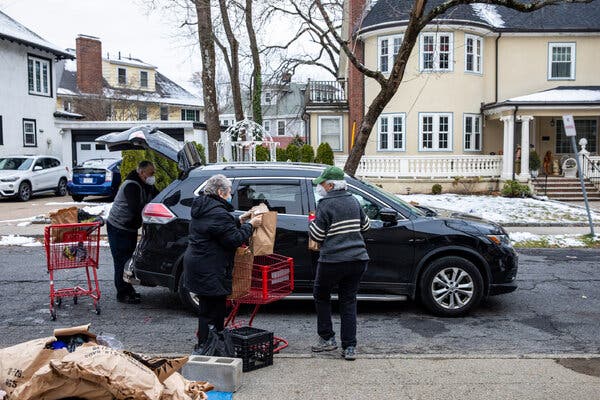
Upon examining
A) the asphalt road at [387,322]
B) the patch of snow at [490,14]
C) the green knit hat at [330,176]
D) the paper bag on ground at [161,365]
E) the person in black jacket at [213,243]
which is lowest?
the asphalt road at [387,322]

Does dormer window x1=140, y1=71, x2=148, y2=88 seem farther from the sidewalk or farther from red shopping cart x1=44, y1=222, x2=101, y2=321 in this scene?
the sidewalk

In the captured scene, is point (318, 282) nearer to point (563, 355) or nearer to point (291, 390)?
point (291, 390)

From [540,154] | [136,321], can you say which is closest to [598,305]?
[136,321]

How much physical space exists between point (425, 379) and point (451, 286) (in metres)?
2.43

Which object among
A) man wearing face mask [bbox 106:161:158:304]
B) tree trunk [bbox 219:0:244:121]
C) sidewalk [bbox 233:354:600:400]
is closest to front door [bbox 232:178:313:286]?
man wearing face mask [bbox 106:161:158:304]

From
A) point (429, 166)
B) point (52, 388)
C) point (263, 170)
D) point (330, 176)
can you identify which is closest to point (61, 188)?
point (429, 166)

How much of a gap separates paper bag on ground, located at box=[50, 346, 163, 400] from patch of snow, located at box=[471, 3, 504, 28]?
2504cm

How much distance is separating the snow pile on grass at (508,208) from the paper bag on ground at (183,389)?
11.6 metres

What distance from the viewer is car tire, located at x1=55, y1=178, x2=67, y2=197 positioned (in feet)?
85.3

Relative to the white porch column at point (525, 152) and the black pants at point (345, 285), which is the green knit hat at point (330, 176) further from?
the white porch column at point (525, 152)

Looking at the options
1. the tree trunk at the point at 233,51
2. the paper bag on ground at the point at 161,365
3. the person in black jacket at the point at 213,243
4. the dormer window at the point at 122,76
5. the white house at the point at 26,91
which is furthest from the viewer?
the dormer window at the point at 122,76

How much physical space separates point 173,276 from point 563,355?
4408mm

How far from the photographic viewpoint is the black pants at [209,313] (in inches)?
237

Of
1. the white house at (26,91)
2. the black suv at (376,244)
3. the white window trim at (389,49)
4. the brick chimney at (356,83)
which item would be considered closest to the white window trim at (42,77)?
the white house at (26,91)
